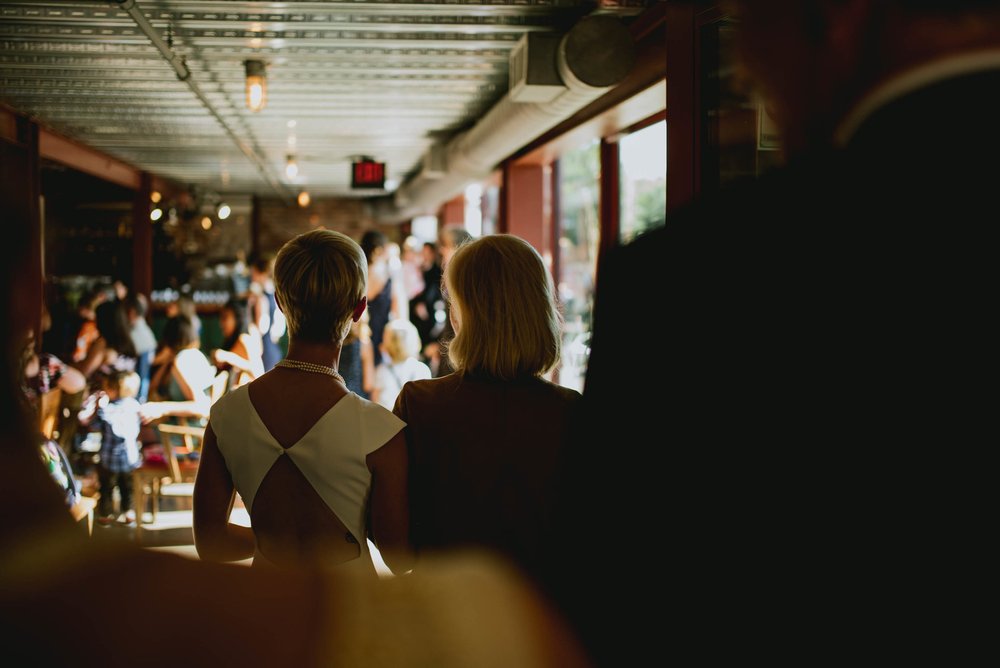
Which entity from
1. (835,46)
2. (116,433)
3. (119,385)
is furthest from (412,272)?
(835,46)

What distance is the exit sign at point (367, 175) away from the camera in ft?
33.9

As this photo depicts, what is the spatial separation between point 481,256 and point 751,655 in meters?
1.55

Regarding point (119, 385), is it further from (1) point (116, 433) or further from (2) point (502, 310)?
(2) point (502, 310)

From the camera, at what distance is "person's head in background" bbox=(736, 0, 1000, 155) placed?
42cm

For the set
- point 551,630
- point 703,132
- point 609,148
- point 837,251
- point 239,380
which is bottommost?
point 239,380

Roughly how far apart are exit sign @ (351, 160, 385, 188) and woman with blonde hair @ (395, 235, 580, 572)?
8.63 m

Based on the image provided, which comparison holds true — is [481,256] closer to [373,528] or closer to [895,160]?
[373,528]

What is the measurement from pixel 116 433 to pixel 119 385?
11.6 inches

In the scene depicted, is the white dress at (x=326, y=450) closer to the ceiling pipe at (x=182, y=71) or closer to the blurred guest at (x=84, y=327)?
the ceiling pipe at (x=182, y=71)

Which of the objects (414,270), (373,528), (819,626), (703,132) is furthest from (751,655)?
(414,270)

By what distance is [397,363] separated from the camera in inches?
185

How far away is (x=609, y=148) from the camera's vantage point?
265 inches

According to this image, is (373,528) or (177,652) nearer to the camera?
(177,652)

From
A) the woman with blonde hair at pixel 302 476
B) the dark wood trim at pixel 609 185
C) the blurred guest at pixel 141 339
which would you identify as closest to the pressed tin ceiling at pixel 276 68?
the dark wood trim at pixel 609 185
